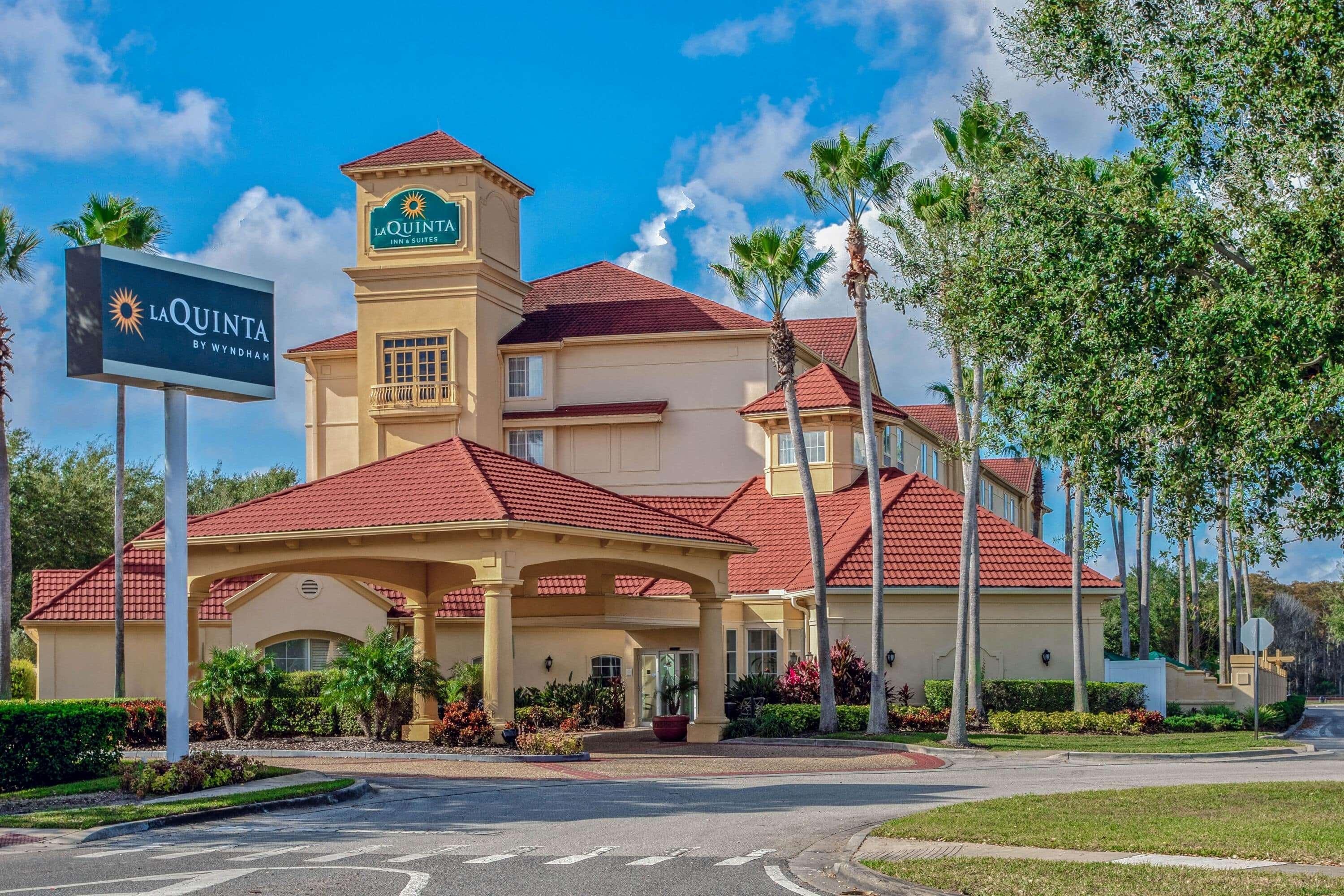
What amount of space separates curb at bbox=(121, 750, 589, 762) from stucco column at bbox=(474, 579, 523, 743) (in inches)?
49.1

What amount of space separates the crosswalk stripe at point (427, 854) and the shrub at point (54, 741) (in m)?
8.86

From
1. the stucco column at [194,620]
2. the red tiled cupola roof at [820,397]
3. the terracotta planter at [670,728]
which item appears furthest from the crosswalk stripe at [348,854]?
the red tiled cupola roof at [820,397]

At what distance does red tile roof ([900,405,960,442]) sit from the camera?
6744cm

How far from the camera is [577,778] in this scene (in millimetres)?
22828

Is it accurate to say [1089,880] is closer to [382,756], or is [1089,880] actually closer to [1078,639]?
[382,756]

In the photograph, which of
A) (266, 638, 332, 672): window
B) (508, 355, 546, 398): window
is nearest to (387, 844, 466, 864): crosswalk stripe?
(266, 638, 332, 672): window

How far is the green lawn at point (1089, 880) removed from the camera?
10.9m

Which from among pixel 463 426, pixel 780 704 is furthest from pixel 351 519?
pixel 463 426

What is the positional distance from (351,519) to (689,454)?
777 inches

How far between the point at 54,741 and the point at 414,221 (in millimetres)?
27744

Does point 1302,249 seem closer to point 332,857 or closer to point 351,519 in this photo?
point 332,857

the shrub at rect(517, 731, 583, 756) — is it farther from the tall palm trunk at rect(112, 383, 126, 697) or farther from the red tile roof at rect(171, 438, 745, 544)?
the tall palm trunk at rect(112, 383, 126, 697)

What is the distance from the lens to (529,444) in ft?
155

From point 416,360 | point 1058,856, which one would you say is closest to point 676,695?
point 416,360
